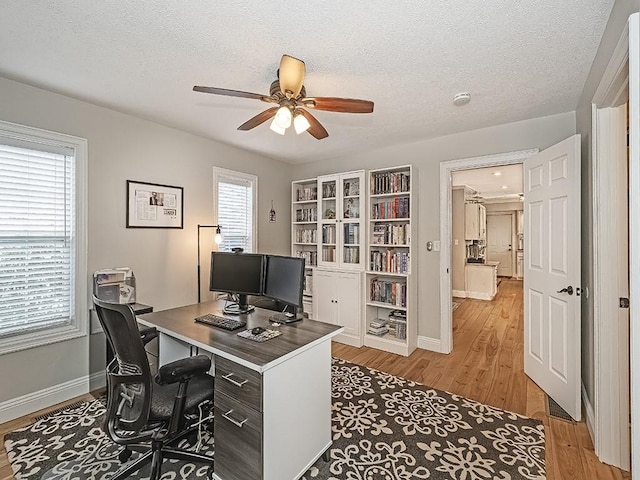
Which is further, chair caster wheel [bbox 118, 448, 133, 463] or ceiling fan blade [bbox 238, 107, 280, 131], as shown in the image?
ceiling fan blade [bbox 238, 107, 280, 131]

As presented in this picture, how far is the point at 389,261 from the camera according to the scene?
155 inches

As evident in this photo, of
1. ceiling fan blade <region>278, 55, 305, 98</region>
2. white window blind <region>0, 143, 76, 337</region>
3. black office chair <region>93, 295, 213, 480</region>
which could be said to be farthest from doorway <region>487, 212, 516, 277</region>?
white window blind <region>0, 143, 76, 337</region>

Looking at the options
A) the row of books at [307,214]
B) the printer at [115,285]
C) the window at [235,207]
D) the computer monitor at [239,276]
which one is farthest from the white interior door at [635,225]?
the row of books at [307,214]

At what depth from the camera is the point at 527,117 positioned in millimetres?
3102

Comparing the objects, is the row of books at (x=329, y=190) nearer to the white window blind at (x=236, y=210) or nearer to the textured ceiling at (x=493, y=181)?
the white window blind at (x=236, y=210)

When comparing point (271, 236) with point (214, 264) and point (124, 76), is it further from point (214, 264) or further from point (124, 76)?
point (124, 76)

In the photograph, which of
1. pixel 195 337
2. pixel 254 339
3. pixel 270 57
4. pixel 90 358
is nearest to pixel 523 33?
pixel 270 57

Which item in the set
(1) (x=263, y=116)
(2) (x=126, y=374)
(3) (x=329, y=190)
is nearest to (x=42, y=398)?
(2) (x=126, y=374)

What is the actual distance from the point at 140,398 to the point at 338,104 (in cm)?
202

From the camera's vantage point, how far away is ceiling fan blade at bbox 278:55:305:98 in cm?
180

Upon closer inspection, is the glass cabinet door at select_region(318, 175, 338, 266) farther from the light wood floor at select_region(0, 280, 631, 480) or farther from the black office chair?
the black office chair

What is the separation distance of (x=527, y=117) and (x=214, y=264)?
3.26 m

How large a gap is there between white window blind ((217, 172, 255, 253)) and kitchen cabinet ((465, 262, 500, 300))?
16.9ft

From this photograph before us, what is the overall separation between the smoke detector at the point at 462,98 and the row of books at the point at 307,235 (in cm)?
256
